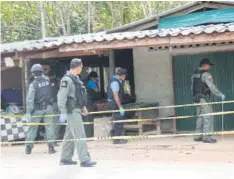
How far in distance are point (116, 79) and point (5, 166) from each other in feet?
10.0

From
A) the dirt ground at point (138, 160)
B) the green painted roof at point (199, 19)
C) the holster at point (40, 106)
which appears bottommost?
the dirt ground at point (138, 160)

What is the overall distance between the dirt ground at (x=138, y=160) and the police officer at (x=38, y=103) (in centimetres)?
41

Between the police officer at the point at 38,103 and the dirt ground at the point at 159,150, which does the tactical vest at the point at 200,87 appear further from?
the police officer at the point at 38,103

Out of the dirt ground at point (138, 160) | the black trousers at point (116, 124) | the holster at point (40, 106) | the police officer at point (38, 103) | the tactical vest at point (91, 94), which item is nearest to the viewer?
the dirt ground at point (138, 160)

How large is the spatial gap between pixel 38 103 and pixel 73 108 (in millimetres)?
1995

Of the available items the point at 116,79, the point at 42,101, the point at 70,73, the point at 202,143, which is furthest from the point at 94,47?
the point at 202,143

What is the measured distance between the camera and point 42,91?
9.56 m

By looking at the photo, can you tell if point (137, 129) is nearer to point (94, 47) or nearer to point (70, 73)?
point (94, 47)

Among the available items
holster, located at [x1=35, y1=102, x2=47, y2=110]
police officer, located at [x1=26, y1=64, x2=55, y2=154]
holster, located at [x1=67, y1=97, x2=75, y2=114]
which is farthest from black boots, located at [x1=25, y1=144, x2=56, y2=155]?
holster, located at [x1=67, y1=97, x2=75, y2=114]

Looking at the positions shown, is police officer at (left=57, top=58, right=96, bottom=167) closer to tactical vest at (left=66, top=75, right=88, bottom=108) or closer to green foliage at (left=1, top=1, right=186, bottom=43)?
tactical vest at (left=66, top=75, right=88, bottom=108)

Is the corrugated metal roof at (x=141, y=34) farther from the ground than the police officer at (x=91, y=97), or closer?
farther from the ground

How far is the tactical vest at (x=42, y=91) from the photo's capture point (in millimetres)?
9531

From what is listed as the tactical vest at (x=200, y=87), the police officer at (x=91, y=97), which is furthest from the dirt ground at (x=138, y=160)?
the tactical vest at (x=200, y=87)

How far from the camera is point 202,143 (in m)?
10.0
